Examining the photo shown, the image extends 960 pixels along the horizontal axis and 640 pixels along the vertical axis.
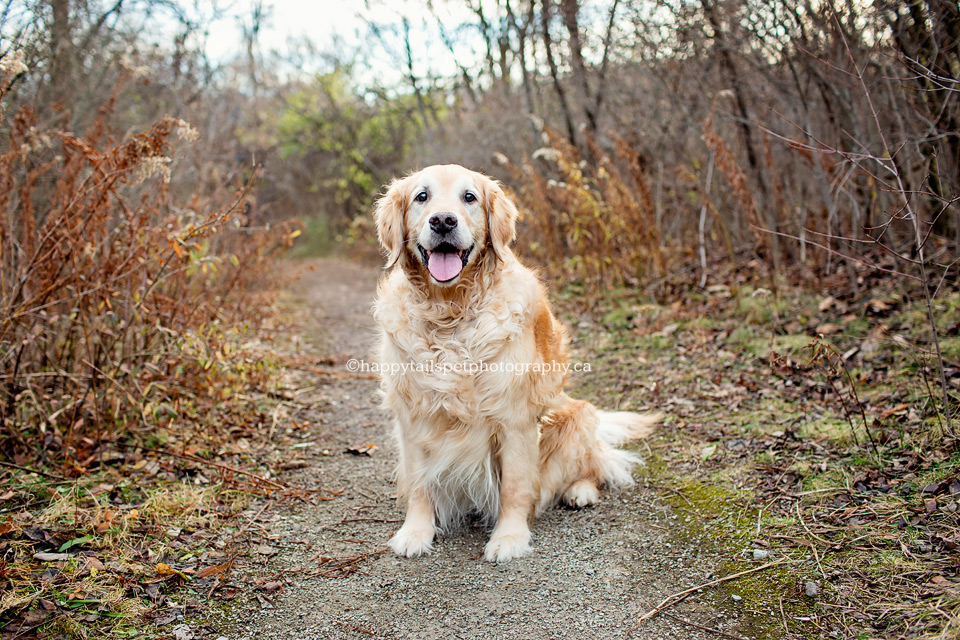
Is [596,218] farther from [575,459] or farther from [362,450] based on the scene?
[575,459]

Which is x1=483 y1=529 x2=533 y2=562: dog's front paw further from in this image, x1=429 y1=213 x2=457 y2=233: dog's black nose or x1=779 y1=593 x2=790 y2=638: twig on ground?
x1=429 y1=213 x2=457 y2=233: dog's black nose

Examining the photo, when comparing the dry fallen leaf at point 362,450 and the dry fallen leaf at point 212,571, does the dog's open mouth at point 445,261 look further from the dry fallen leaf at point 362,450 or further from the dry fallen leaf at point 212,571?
the dry fallen leaf at point 362,450

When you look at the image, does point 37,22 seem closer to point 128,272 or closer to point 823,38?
point 128,272

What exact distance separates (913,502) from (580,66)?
6.18m

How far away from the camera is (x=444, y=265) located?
274 centimetres

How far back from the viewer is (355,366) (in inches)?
225

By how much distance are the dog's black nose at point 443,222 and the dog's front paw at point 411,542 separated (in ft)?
4.25

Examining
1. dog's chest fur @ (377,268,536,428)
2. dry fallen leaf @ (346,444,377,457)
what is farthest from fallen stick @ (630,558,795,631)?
dry fallen leaf @ (346,444,377,457)

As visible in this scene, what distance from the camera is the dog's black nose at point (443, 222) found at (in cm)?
271

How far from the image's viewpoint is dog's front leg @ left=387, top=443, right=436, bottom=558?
2.69 metres

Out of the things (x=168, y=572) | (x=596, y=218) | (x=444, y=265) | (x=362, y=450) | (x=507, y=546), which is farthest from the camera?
(x=596, y=218)

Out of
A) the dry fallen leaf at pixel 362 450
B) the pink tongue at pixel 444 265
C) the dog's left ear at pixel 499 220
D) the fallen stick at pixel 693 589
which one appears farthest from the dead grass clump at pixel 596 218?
the fallen stick at pixel 693 589

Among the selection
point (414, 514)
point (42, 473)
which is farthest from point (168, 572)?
point (414, 514)

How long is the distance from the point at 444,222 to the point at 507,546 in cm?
137
